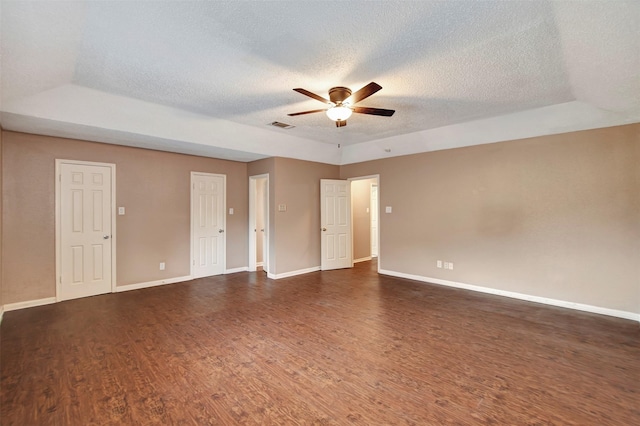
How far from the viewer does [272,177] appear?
5738 mm

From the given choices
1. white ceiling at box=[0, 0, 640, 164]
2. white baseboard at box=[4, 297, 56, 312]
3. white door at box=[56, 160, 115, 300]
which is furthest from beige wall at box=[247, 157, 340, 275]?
white baseboard at box=[4, 297, 56, 312]

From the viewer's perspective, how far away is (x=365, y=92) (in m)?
2.80

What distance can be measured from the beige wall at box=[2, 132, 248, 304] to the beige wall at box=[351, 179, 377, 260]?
276 cm

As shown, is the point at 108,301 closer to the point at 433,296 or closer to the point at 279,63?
the point at 279,63

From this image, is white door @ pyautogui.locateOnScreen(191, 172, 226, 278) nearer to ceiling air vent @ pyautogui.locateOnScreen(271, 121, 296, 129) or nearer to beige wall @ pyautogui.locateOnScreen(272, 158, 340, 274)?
beige wall @ pyautogui.locateOnScreen(272, 158, 340, 274)

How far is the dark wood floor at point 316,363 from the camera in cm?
197

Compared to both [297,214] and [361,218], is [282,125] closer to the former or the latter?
[297,214]

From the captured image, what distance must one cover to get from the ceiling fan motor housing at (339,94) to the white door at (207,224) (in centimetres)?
359

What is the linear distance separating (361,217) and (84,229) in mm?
5676

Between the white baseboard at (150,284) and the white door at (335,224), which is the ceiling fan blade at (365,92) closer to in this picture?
the white door at (335,224)

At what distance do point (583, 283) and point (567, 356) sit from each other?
180 centimetres

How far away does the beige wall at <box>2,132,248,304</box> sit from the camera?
155 inches

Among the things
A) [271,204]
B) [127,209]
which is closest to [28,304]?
[127,209]

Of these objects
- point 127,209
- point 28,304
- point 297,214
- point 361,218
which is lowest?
point 28,304
